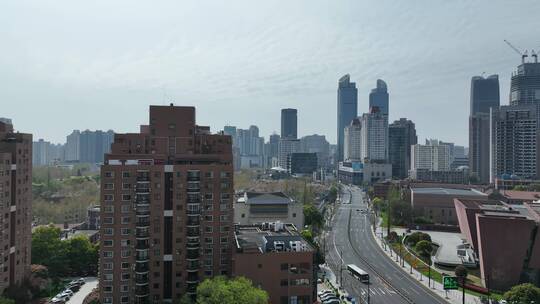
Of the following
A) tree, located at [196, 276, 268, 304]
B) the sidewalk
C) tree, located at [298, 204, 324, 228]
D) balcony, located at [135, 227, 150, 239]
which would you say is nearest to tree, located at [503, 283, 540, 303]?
the sidewalk

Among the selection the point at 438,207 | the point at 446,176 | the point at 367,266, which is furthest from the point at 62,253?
the point at 446,176

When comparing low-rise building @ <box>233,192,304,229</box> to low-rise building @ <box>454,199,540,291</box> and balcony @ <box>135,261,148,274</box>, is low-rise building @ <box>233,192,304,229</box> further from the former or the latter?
balcony @ <box>135,261,148,274</box>

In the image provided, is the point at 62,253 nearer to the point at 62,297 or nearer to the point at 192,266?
the point at 62,297

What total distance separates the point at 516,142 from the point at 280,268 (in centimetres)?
11088

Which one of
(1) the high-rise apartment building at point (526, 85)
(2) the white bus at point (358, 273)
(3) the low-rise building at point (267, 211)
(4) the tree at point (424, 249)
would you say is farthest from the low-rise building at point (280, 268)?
(1) the high-rise apartment building at point (526, 85)

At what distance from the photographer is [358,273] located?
4703 cm

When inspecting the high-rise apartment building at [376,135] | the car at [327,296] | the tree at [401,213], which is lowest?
the car at [327,296]

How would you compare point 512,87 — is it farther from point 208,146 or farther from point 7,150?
point 7,150

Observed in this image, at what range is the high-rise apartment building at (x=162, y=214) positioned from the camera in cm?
3425

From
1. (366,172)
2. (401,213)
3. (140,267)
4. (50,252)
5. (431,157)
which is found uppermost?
(431,157)

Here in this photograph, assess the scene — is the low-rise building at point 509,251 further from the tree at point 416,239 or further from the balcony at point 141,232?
the balcony at point 141,232

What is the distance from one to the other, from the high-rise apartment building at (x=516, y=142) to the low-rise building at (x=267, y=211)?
8091 cm

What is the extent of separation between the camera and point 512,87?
189625mm

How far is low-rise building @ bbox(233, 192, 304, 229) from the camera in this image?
61.7 metres
